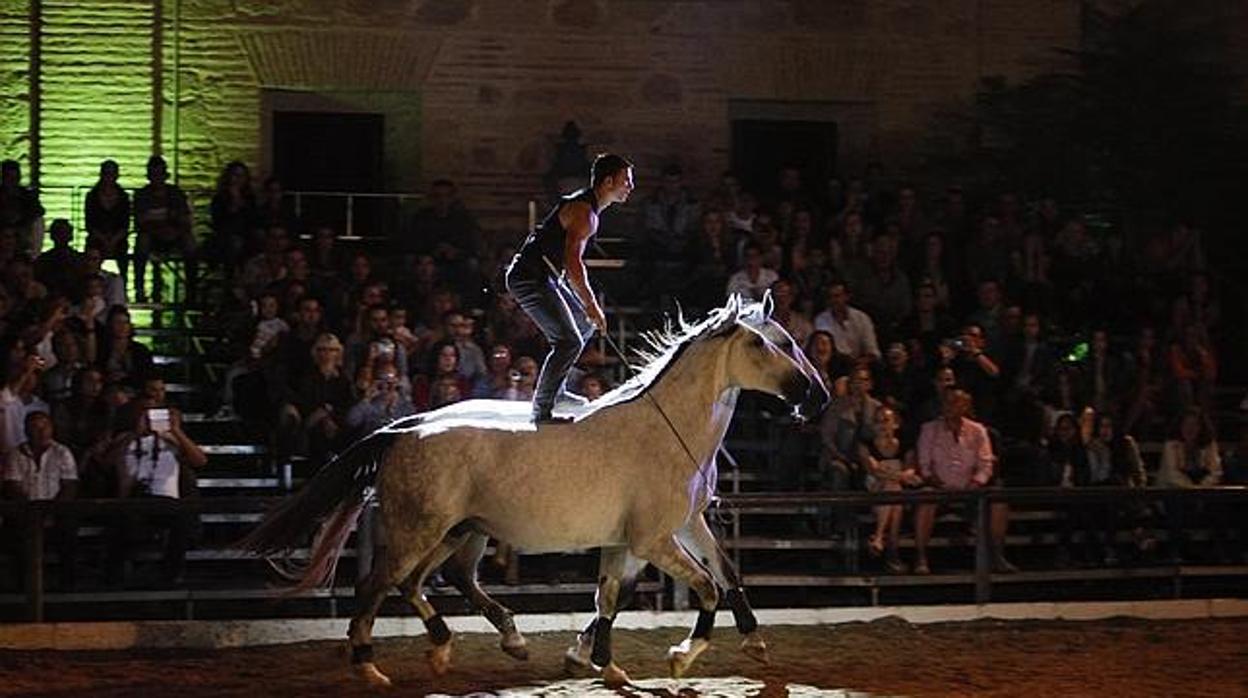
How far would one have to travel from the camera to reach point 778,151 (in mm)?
22109

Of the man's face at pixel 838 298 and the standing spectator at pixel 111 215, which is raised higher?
the standing spectator at pixel 111 215

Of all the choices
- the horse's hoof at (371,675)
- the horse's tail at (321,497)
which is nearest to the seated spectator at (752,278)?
the horse's tail at (321,497)

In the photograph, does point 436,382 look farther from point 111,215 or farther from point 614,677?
point 111,215

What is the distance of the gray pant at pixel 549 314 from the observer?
37.0ft

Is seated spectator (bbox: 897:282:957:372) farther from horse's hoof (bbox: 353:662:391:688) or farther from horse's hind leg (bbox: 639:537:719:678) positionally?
horse's hoof (bbox: 353:662:391:688)

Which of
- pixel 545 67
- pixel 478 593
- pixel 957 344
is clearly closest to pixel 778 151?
pixel 545 67

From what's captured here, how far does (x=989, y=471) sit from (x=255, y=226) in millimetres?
7368

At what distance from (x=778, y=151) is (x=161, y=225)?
704cm

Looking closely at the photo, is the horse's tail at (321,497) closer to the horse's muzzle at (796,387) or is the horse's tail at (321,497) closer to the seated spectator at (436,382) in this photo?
the horse's muzzle at (796,387)

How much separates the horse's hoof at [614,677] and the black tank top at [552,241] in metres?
2.27

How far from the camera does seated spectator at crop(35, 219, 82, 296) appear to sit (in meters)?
16.9

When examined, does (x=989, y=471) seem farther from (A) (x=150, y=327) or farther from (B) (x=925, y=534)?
(A) (x=150, y=327)

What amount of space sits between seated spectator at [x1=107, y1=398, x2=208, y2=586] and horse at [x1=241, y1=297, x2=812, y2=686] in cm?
218

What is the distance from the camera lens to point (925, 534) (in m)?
14.7
